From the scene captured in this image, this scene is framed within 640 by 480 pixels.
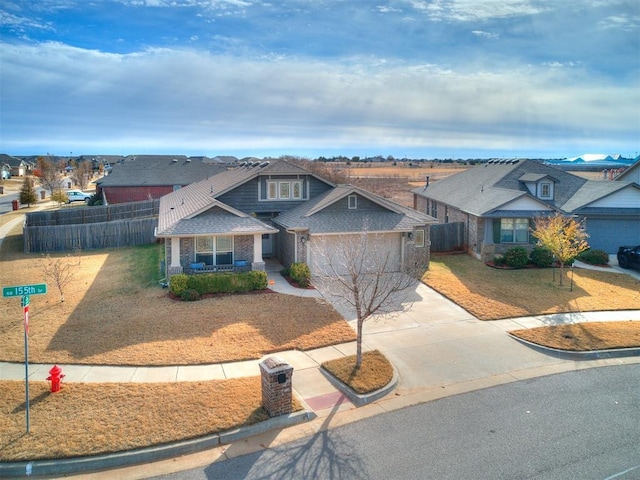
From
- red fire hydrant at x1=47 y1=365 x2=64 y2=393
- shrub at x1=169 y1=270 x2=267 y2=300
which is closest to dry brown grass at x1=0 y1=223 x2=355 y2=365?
shrub at x1=169 y1=270 x2=267 y2=300

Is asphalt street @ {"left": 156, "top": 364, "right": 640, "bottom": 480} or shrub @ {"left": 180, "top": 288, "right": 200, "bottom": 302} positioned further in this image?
shrub @ {"left": 180, "top": 288, "right": 200, "bottom": 302}

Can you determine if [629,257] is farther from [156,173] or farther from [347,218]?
[156,173]

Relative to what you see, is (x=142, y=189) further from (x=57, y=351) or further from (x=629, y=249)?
(x=629, y=249)

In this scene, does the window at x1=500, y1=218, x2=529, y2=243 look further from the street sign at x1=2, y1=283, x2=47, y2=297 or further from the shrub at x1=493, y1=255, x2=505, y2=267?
the street sign at x1=2, y1=283, x2=47, y2=297

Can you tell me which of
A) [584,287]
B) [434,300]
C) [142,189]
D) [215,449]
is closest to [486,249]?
[584,287]

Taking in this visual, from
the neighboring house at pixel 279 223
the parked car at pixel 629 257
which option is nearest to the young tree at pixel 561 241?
the parked car at pixel 629 257

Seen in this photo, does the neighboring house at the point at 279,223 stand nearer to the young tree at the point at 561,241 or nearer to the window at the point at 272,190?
the window at the point at 272,190

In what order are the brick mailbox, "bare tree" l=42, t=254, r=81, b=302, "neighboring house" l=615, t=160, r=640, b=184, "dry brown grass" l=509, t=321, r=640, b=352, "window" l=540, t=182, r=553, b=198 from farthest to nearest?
"neighboring house" l=615, t=160, r=640, b=184
"window" l=540, t=182, r=553, b=198
"bare tree" l=42, t=254, r=81, b=302
"dry brown grass" l=509, t=321, r=640, b=352
the brick mailbox
